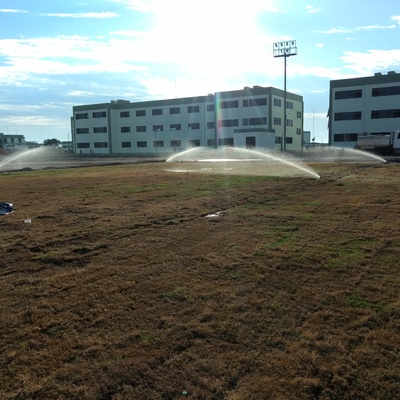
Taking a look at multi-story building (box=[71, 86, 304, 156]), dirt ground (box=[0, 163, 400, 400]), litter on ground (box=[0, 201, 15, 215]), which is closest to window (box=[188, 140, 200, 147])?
multi-story building (box=[71, 86, 304, 156])

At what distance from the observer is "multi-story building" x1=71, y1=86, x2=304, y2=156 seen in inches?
2985

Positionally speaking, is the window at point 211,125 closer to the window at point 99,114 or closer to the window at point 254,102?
the window at point 254,102

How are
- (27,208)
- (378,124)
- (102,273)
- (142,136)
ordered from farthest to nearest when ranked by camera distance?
(142,136) < (378,124) < (27,208) < (102,273)

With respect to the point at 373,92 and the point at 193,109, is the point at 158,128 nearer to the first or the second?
the point at 193,109

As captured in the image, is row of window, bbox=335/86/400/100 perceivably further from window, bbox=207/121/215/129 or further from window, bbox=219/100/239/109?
window, bbox=207/121/215/129

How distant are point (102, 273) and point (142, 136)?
90.5 metres

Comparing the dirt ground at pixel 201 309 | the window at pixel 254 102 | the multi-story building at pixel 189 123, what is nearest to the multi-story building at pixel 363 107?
the multi-story building at pixel 189 123

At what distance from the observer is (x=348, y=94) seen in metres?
67.6

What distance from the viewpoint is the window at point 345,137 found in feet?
222

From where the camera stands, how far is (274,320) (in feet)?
13.5

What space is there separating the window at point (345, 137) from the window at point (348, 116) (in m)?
2.49

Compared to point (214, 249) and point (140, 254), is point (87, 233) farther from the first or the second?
point (214, 249)

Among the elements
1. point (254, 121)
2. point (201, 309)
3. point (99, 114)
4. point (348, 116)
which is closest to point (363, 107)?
point (348, 116)

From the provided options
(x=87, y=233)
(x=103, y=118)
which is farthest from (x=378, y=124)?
(x=87, y=233)
